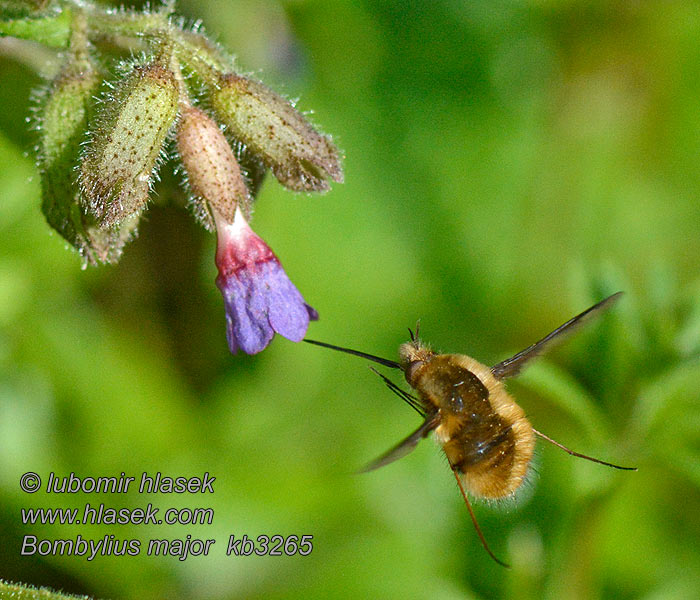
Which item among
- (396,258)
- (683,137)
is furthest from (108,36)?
(683,137)

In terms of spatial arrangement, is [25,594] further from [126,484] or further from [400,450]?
[126,484]

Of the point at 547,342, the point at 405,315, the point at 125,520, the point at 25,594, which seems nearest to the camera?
the point at 25,594

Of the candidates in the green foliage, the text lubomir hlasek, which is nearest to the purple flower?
the green foliage

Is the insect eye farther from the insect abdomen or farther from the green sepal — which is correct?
the green sepal

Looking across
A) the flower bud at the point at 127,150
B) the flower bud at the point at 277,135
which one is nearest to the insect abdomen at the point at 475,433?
the flower bud at the point at 277,135

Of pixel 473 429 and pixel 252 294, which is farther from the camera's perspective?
pixel 252 294

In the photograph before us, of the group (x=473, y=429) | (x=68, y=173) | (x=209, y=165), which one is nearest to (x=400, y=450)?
(x=473, y=429)
